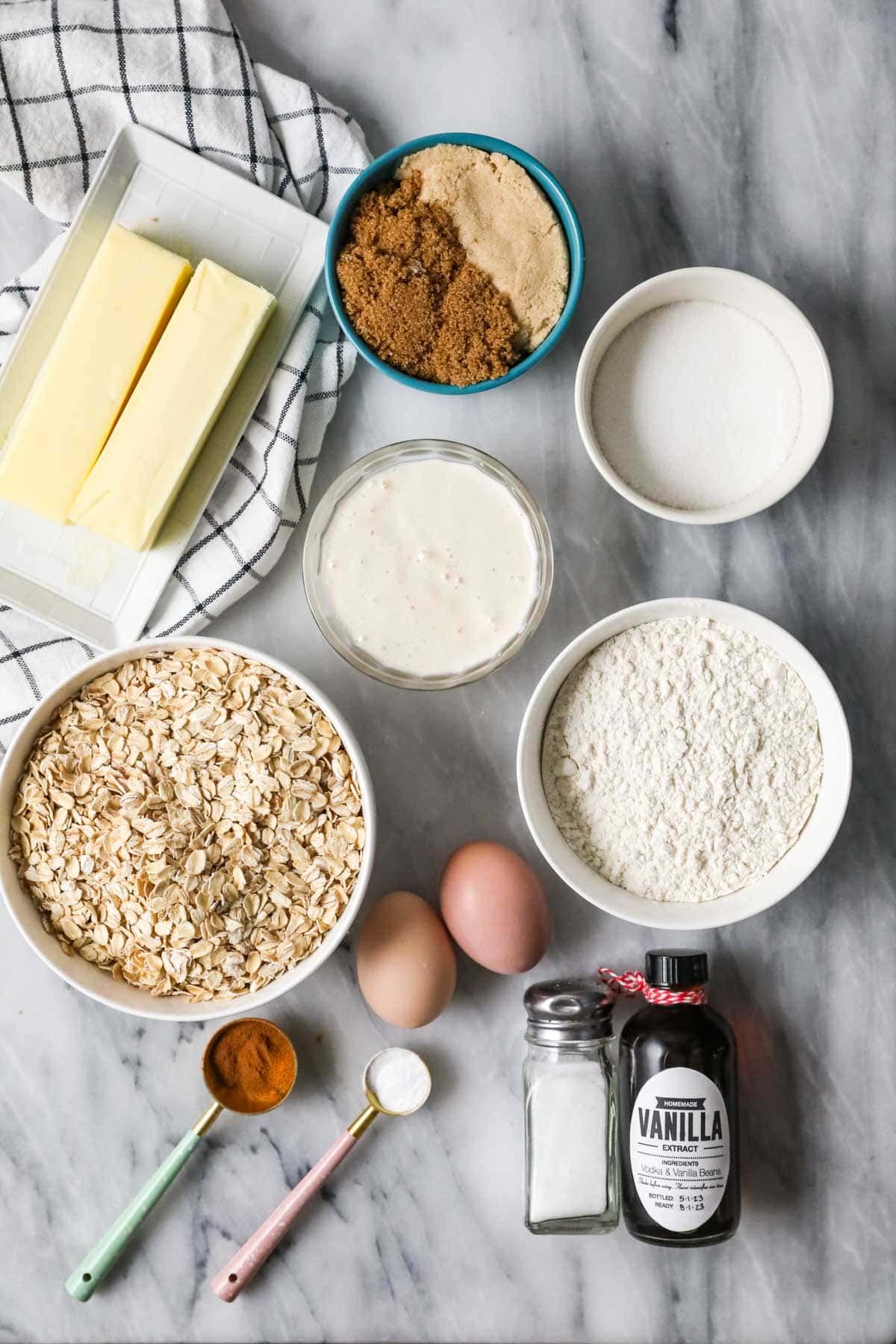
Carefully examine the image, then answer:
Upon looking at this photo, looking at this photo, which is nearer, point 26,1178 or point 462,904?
point 462,904

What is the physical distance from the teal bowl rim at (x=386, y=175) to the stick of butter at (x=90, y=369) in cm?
16

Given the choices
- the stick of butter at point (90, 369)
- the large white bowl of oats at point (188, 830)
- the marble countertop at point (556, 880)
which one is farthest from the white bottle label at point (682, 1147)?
the stick of butter at point (90, 369)

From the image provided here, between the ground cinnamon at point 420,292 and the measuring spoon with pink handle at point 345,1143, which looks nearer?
the ground cinnamon at point 420,292

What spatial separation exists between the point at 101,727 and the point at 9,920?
0.30m

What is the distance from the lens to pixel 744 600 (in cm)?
114

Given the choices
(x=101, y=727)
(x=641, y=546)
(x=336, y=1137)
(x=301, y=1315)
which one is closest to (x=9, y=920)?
(x=101, y=727)

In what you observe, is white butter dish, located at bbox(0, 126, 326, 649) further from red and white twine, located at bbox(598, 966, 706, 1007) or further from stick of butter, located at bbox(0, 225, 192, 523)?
red and white twine, located at bbox(598, 966, 706, 1007)

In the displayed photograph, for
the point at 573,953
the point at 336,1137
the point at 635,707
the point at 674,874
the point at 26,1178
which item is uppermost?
the point at 635,707

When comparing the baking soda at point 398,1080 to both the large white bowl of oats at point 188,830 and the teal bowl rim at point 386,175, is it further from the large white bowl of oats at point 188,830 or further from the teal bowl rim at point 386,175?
the teal bowl rim at point 386,175

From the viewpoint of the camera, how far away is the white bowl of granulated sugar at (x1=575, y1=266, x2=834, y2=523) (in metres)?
1.05

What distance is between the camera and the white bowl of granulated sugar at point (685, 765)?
39.8 inches

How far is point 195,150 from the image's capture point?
1.07m

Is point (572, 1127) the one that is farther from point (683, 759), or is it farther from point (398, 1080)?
point (683, 759)

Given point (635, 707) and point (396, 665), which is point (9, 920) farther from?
point (635, 707)
